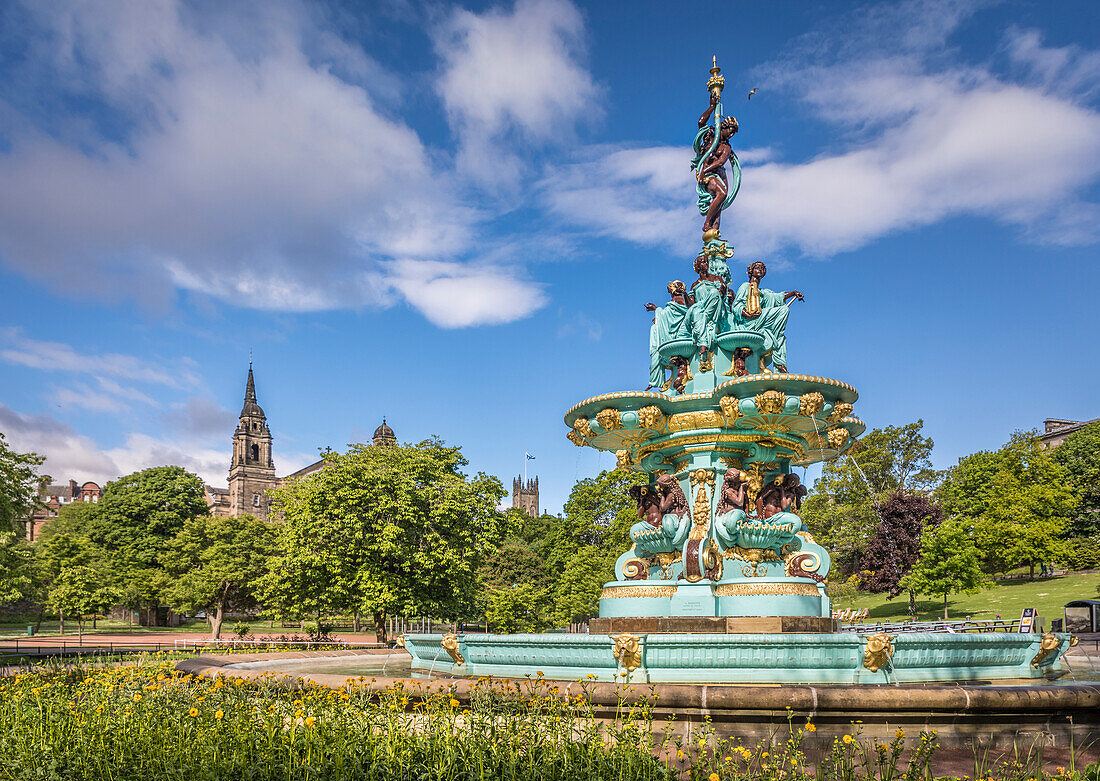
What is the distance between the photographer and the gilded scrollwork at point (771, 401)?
12.2m

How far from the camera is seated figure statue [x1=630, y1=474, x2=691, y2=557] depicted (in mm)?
12992

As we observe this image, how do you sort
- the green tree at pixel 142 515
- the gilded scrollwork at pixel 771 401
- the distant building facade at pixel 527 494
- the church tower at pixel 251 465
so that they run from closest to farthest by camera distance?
the gilded scrollwork at pixel 771 401 < the green tree at pixel 142 515 < the church tower at pixel 251 465 < the distant building facade at pixel 527 494

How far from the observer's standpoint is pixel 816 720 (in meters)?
6.55

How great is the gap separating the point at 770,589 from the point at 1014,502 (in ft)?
156

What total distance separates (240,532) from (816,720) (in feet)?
161

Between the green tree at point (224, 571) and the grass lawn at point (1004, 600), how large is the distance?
33.2 metres

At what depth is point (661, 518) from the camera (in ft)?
44.4

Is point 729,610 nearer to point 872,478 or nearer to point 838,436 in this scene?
point 838,436

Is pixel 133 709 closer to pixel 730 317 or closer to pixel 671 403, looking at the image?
pixel 671 403

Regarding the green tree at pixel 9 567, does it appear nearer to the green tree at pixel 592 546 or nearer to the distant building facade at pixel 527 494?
the green tree at pixel 592 546

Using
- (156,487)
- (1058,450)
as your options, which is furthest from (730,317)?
(156,487)

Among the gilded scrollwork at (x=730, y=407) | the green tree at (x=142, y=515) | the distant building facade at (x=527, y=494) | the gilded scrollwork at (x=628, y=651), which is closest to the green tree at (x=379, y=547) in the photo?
the gilded scrollwork at (x=730, y=407)

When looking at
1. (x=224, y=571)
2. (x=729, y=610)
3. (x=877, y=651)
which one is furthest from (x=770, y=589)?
(x=224, y=571)

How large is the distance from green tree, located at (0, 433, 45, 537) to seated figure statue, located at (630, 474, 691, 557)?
22.3 meters
